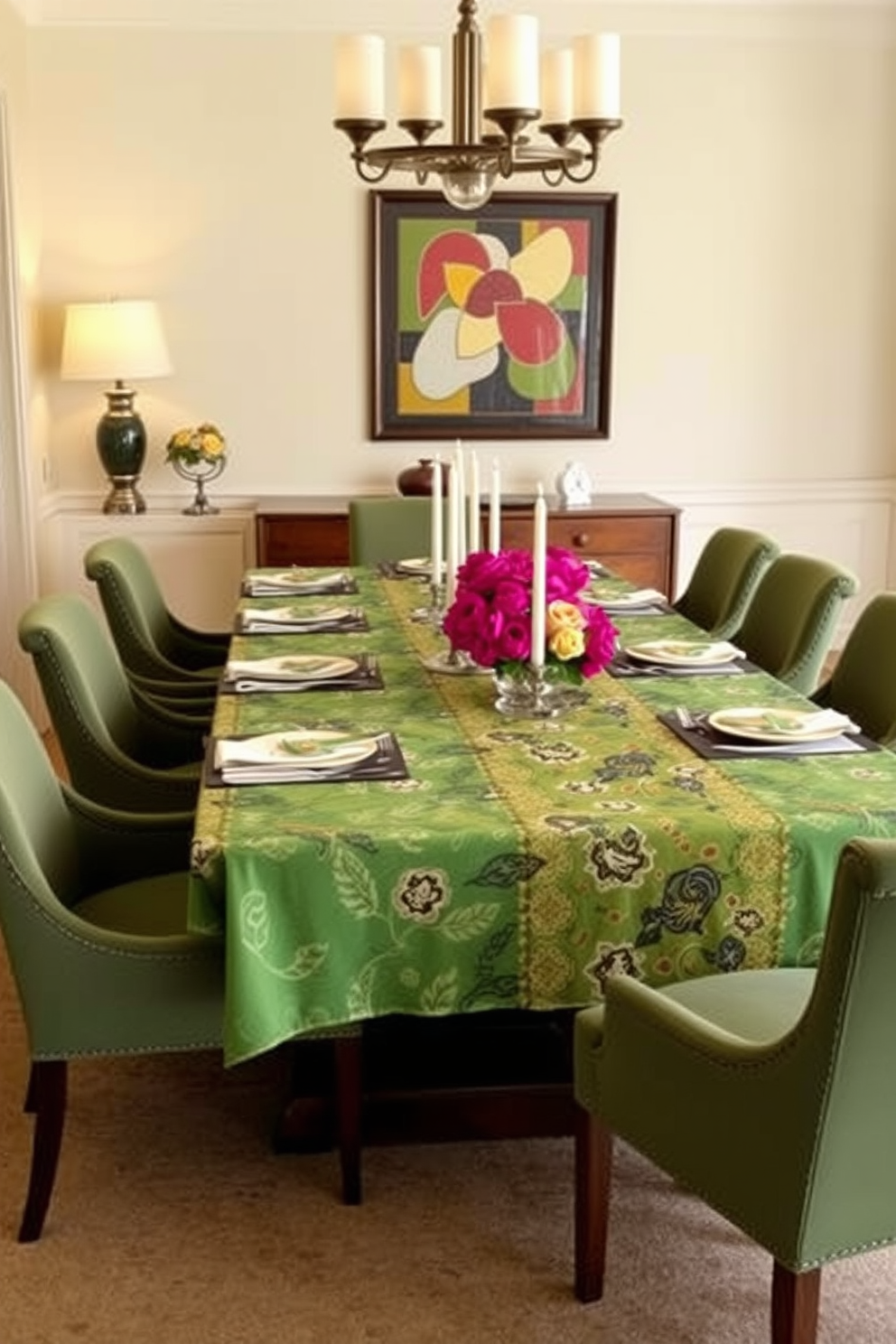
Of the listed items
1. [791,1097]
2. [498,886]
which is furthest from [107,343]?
[791,1097]

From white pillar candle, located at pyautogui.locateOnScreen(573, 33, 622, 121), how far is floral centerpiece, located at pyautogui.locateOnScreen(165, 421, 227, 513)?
8.75 feet

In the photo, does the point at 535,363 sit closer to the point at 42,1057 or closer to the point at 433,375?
the point at 433,375

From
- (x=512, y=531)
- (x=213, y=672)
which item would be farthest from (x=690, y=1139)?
(x=512, y=531)

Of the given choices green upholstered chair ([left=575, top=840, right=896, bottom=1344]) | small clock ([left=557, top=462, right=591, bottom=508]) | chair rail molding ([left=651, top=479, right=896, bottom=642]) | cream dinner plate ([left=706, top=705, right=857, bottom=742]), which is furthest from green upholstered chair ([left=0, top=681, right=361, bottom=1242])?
chair rail molding ([left=651, top=479, right=896, bottom=642])

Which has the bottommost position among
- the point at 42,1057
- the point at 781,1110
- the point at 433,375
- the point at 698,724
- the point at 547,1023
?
the point at 547,1023

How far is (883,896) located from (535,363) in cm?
445

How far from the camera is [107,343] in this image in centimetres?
516

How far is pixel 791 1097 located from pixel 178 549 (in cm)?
440

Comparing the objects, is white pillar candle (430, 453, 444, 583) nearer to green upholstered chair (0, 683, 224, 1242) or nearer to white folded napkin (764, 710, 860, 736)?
white folded napkin (764, 710, 860, 736)

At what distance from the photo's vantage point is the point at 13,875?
7.07 feet

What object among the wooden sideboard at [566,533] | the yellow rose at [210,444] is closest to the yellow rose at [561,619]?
the wooden sideboard at [566,533]

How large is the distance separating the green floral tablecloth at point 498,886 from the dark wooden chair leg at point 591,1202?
0.63ft

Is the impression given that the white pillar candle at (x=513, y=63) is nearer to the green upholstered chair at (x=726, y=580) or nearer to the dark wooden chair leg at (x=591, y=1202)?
the green upholstered chair at (x=726, y=580)

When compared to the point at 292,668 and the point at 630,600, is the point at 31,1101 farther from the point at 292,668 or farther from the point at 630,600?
the point at 630,600
